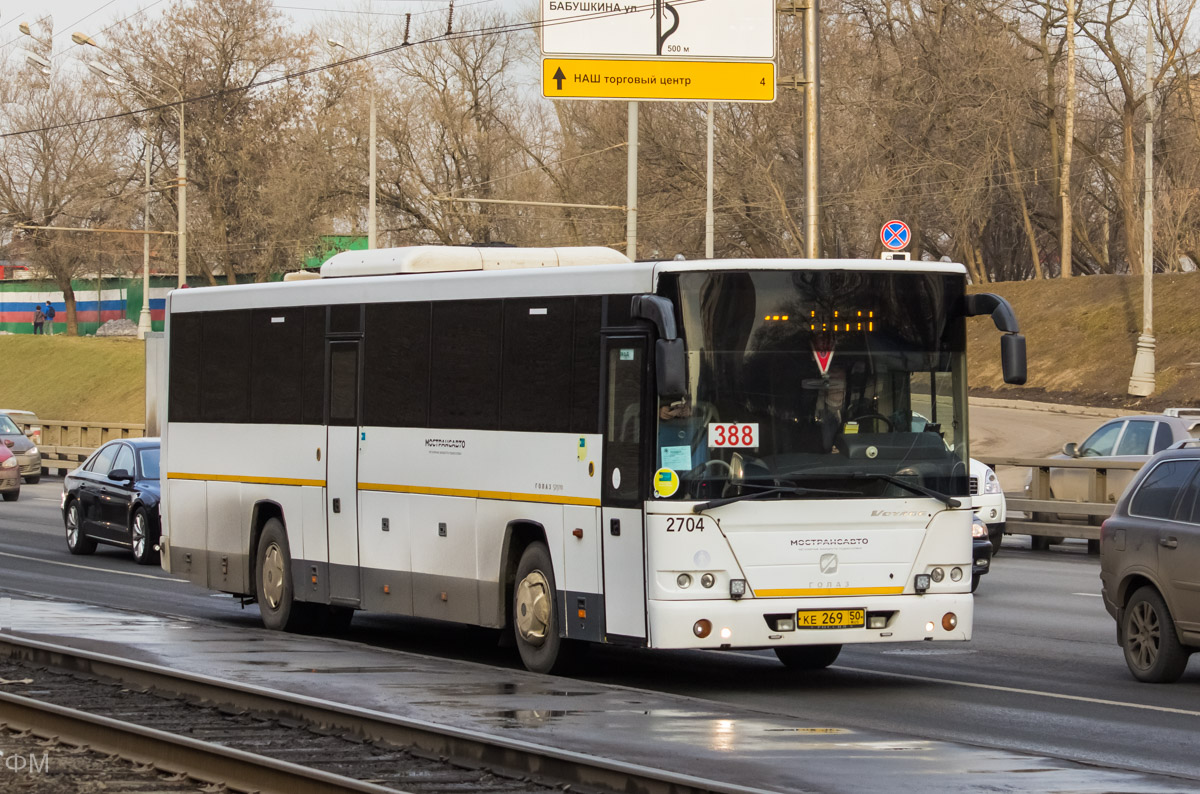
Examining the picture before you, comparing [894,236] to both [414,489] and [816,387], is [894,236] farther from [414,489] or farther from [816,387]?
[816,387]

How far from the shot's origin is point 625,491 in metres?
11.8

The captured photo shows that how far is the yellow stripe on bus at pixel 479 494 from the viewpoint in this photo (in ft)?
40.3

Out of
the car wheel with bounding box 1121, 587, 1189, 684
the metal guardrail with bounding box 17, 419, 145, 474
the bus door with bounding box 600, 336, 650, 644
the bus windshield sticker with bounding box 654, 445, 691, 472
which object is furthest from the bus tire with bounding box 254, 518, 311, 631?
the metal guardrail with bounding box 17, 419, 145, 474

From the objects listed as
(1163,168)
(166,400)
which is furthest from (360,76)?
(166,400)

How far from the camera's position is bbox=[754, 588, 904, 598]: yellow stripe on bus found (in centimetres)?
1172

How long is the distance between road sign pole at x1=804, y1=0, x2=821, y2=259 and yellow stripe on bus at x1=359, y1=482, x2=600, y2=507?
936 centimetres

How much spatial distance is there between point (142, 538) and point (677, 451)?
45.4 feet

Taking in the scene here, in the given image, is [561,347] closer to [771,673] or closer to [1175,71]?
[771,673]

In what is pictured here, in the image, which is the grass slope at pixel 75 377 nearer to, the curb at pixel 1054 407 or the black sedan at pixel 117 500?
the curb at pixel 1054 407

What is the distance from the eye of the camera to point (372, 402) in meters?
14.5

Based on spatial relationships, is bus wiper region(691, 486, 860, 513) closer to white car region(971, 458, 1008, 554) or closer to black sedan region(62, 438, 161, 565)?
white car region(971, 458, 1008, 554)

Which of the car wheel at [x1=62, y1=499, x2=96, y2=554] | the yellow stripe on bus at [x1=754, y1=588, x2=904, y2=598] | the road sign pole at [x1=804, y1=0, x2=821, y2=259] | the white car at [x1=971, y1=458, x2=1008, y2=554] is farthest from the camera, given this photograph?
the car wheel at [x1=62, y1=499, x2=96, y2=554]

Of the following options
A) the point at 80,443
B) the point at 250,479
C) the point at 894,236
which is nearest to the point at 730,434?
the point at 250,479

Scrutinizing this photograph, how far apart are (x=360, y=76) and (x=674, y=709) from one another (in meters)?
64.9
